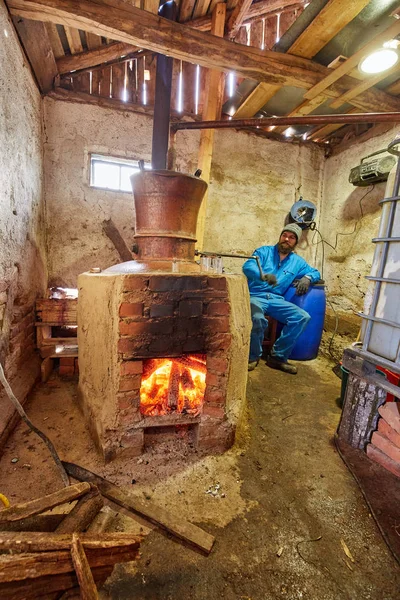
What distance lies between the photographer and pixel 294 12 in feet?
11.5

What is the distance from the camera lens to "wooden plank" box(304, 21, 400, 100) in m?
2.16

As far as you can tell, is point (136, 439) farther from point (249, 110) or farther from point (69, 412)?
point (249, 110)

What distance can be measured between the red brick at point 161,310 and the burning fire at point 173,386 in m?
0.53

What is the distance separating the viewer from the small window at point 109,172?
378 centimetres

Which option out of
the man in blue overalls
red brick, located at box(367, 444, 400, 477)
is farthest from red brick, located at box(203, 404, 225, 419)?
the man in blue overalls

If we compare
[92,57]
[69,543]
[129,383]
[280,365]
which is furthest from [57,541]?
[92,57]

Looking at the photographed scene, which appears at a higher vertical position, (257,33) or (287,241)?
(257,33)

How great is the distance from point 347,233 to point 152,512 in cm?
417

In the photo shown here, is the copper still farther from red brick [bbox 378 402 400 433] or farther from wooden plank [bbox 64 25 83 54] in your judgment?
wooden plank [bbox 64 25 83 54]

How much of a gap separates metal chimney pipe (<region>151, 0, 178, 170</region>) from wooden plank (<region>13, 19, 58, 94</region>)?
3.66ft

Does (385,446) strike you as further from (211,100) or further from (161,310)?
(211,100)

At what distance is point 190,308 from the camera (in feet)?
6.34

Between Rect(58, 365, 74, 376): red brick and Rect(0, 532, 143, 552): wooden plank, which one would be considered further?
Rect(58, 365, 74, 376): red brick

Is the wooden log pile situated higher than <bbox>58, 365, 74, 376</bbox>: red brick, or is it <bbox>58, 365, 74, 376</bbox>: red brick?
the wooden log pile
